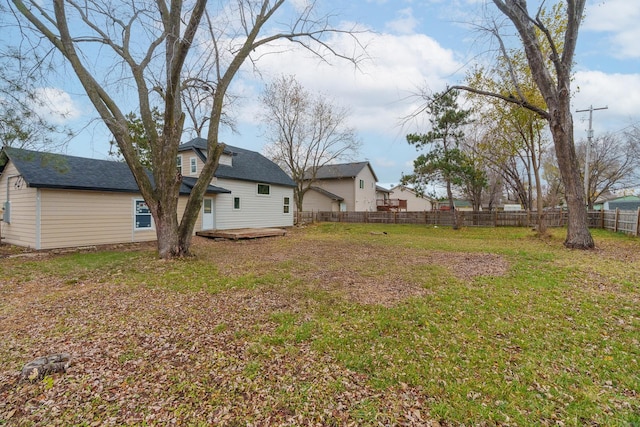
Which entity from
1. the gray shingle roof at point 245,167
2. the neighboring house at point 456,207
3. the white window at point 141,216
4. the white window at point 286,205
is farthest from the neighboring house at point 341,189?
the white window at point 141,216

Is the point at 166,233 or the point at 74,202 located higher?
the point at 74,202

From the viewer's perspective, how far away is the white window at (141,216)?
12625mm

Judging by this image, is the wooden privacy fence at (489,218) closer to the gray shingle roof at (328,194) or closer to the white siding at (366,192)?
the gray shingle roof at (328,194)

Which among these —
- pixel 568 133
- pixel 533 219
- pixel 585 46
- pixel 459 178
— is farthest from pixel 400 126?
pixel 533 219

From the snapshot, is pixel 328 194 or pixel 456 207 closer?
pixel 328 194

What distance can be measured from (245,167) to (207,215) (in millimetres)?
4592

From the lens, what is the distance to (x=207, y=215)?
15.5 metres

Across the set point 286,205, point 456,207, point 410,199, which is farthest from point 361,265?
point 456,207

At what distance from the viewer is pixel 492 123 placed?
1681cm

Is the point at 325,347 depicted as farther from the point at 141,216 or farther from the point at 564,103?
the point at 141,216

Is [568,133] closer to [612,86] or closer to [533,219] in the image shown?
[612,86]

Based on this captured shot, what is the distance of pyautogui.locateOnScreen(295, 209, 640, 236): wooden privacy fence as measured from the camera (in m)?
14.2

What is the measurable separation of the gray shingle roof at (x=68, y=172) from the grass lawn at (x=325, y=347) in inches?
202

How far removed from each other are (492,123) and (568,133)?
7.41m
